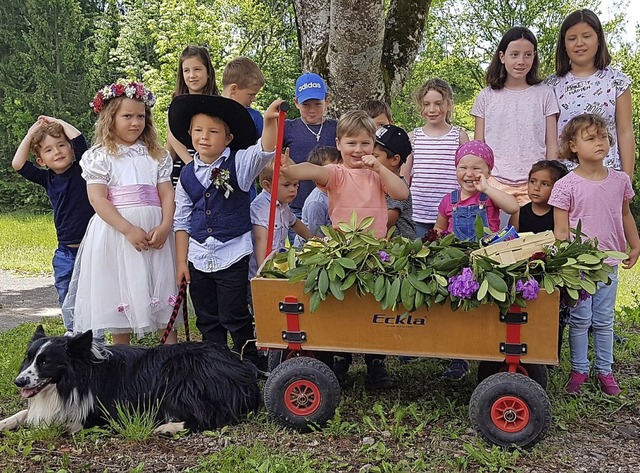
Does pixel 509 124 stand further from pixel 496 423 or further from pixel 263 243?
pixel 496 423

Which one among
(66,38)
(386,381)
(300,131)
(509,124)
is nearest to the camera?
(386,381)

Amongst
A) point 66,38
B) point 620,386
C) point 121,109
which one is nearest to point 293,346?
point 121,109

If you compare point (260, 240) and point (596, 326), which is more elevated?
point (260, 240)

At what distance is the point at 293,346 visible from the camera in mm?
3783

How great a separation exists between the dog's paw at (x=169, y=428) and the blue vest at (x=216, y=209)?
3.81 feet

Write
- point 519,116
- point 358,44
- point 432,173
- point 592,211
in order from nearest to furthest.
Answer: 1. point 592,211
2. point 519,116
3. point 432,173
4. point 358,44

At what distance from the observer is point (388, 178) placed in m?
4.09

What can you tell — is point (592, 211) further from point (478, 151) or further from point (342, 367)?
point (342, 367)

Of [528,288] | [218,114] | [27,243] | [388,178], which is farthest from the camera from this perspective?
[27,243]

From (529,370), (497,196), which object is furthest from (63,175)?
(529,370)

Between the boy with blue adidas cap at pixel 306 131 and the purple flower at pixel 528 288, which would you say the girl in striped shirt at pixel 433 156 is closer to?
the boy with blue adidas cap at pixel 306 131

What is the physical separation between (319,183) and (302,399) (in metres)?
1.28

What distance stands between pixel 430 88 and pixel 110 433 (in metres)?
3.03

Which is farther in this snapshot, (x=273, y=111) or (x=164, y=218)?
(x=164, y=218)
